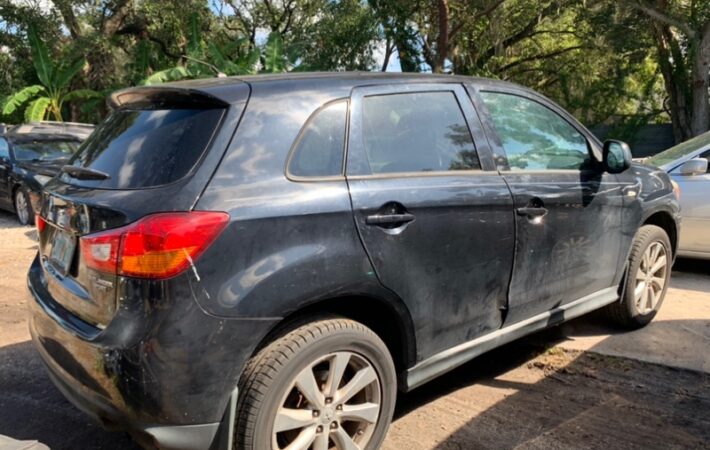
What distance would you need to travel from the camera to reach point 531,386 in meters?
3.82

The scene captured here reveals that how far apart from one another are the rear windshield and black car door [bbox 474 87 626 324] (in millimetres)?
1699

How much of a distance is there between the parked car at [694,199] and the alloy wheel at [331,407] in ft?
15.8

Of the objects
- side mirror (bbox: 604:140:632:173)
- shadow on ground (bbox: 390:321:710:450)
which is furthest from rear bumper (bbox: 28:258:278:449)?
side mirror (bbox: 604:140:632:173)

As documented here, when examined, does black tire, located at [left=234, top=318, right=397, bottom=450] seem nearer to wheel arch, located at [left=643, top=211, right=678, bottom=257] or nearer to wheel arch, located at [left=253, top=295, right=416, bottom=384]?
wheel arch, located at [left=253, top=295, right=416, bottom=384]

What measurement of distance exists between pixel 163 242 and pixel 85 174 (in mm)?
802

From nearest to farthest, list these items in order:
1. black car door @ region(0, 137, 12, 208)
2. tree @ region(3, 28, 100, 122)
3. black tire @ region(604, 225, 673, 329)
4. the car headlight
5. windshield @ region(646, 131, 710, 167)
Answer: black tire @ region(604, 225, 673, 329)
windshield @ region(646, 131, 710, 167)
the car headlight
black car door @ region(0, 137, 12, 208)
tree @ region(3, 28, 100, 122)

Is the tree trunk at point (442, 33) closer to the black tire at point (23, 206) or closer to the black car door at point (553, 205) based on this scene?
the black tire at point (23, 206)

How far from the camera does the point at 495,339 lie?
3.39 meters

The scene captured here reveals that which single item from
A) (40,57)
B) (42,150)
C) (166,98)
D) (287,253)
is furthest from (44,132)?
(287,253)

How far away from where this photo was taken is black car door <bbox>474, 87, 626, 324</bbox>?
3444 millimetres

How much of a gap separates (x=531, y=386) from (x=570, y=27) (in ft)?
65.6

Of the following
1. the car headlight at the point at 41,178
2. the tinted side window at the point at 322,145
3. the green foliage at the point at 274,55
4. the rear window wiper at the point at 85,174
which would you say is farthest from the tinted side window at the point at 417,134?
the green foliage at the point at 274,55

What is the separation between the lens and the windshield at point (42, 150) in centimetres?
1016

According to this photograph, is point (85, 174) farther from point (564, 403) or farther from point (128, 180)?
point (564, 403)
